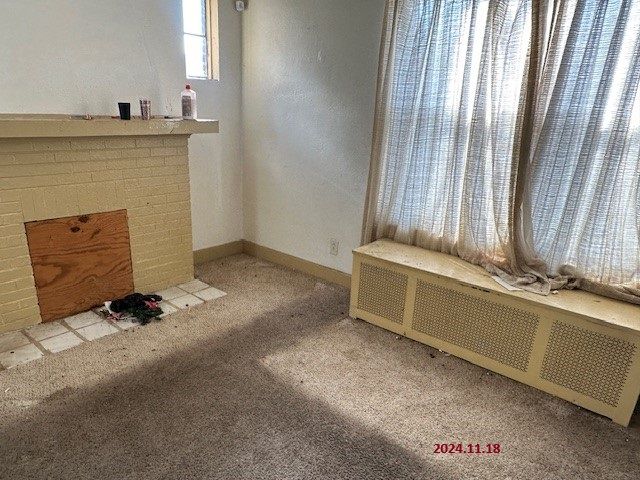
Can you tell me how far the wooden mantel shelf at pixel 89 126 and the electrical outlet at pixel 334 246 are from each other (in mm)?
1129

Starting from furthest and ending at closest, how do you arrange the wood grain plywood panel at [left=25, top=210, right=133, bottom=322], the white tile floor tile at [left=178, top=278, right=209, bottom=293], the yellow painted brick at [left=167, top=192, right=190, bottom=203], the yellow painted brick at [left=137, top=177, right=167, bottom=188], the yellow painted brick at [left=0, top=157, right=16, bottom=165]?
the white tile floor tile at [left=178, top=278, right=209, bottom=293] → the yellow painted brick at [left=167, top=192, right=190, bottom=203] → the yellow painted brick at [left=137, top=177, right=167, bottom=188] → the wood grain plywood panel at [left=25, top=210, right=133, bottom=322] → the yellow painted brick at [left=0, top=157, right=16, bottom=165]

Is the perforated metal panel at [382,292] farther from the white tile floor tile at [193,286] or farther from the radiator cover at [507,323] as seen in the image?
the white tile floor tile at [193,286]

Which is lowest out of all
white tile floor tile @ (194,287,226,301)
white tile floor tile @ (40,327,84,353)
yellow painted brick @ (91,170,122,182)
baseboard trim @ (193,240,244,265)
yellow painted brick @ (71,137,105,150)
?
white tile floor tile @ (194,287,226,301)

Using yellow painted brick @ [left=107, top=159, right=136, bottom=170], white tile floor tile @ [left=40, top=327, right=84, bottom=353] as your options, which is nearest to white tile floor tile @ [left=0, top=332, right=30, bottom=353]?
white tile floor tile @ [left=40, top=327, right=84, bottom=353]

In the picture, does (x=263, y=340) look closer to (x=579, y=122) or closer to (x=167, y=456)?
(x=167, y=456)

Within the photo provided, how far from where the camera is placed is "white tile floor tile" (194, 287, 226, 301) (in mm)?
2836

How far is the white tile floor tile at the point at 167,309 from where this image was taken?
102 inches

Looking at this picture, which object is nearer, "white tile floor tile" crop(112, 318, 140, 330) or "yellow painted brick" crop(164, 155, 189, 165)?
"white tile floor tile" crop(112, 318, 140, 330)

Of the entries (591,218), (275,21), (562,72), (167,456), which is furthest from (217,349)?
(275,21)

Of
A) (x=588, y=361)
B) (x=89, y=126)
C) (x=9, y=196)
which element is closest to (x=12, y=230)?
(x=9, y=196)

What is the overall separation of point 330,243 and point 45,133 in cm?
186

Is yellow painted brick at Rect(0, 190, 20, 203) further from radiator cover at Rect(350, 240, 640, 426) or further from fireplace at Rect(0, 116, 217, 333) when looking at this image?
radiator cover at Rect(350, 240, 640, 426)

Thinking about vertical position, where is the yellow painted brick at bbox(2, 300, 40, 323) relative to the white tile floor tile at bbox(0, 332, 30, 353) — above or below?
above

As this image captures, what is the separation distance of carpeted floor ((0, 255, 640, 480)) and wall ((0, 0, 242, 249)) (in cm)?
132
